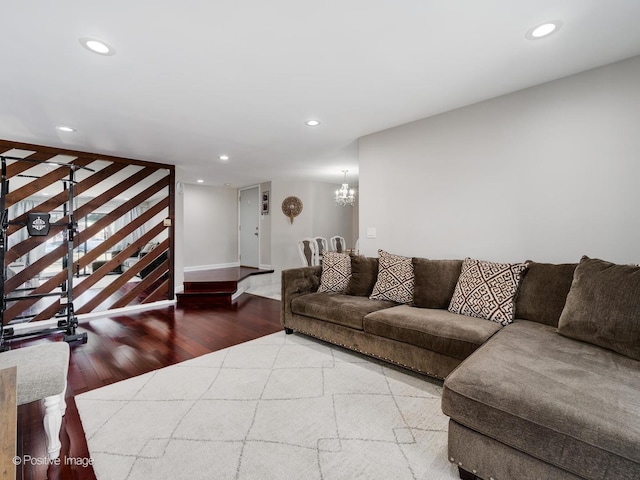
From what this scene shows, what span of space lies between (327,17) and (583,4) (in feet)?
4.57

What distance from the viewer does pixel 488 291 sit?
238cm

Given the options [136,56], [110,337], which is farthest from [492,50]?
[110,337]

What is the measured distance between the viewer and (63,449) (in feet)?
5.36

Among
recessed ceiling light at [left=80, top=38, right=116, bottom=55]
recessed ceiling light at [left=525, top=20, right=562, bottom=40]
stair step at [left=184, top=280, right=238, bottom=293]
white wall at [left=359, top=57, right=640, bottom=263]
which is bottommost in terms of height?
stair step at [left=184, top=280, right=238, bottom=293]

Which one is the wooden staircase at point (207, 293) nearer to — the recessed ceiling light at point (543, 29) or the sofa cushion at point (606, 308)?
the sofa cushion at point (606, 308)

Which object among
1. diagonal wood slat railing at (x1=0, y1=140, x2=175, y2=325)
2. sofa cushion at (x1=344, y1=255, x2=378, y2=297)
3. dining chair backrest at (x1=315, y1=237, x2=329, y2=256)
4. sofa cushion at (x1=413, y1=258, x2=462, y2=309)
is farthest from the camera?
dining chair backrest at (x1=315, y1=237, x2=329, y2=256)

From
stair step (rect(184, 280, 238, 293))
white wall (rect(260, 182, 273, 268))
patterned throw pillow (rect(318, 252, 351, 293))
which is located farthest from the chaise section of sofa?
white wall (rect(260, 182, 273, 268))

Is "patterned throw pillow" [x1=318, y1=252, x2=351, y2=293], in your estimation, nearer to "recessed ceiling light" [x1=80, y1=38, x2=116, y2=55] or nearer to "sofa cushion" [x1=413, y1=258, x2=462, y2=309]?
"sofa cushion" [x1=413, y1=258, x2=462, y2=309]

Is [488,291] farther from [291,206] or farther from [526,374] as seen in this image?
[291,206]

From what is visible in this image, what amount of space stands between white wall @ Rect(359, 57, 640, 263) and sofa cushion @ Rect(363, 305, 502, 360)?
A: 2.76ft

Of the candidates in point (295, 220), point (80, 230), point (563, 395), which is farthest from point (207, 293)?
point (563, 395)

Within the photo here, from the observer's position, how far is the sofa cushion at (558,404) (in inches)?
42.1

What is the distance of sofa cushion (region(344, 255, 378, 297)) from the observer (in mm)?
3264

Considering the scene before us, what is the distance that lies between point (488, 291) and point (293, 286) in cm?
194
